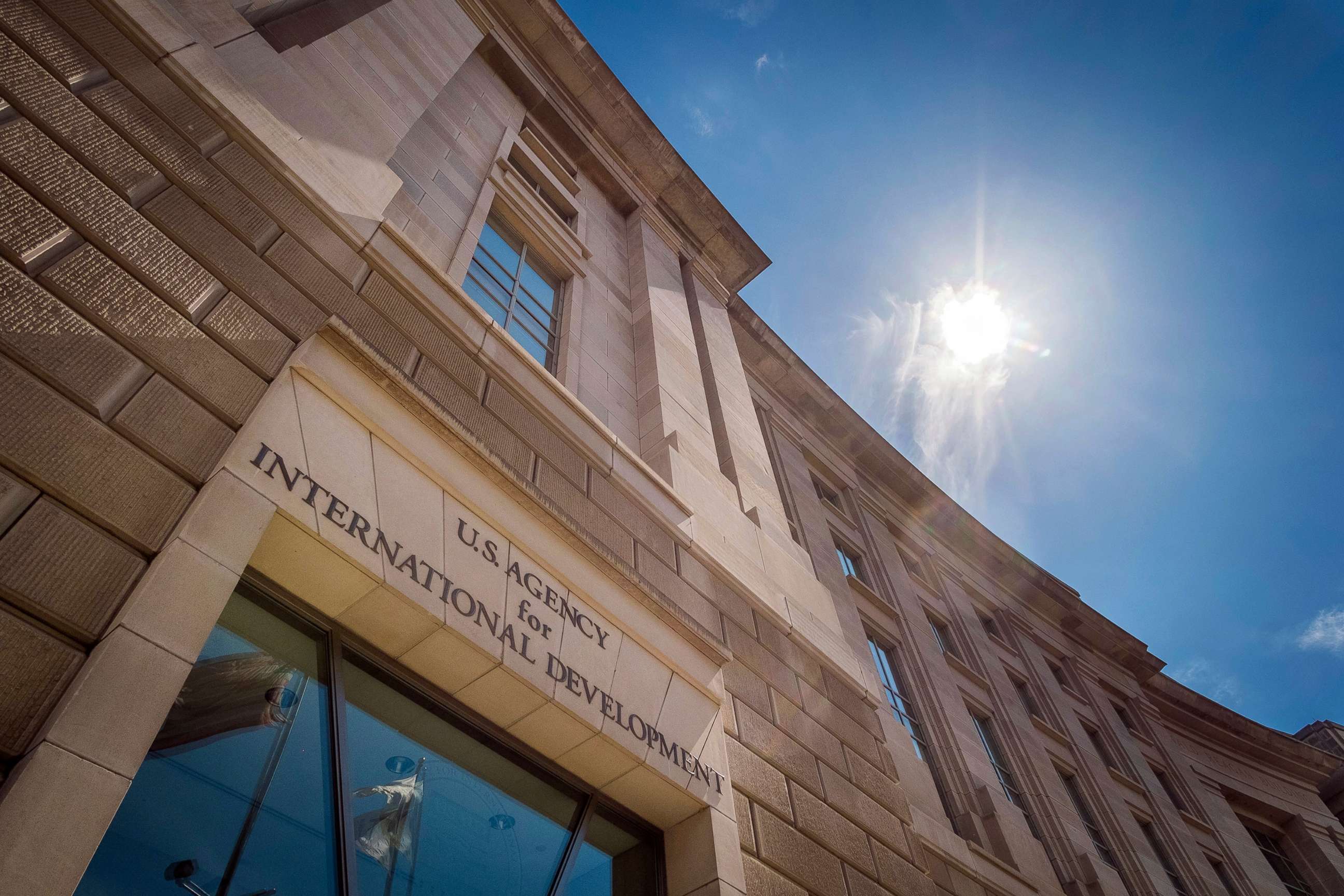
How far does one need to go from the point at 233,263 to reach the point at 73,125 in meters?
1.01

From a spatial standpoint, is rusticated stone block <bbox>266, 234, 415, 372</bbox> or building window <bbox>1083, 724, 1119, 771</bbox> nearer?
rusticated stone block <bbox>266, 234, 415, 372</bbox>

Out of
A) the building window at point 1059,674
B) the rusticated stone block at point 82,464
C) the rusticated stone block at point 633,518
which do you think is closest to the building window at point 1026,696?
the building window at point 1059,674

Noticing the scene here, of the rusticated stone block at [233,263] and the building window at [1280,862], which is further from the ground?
the building window at [1280,862]

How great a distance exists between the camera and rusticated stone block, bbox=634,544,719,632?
6871mm

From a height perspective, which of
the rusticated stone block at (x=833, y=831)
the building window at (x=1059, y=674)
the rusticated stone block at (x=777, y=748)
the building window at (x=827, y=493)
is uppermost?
the building window at (x=827, y=493)

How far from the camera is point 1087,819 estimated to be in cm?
1828

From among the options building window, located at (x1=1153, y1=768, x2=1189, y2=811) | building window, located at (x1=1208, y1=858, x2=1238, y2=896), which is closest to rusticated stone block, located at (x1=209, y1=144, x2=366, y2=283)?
building window, located at (x1=1208, y1=858, x2=1238, y2=896)

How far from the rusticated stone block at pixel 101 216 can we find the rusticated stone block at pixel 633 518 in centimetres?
336

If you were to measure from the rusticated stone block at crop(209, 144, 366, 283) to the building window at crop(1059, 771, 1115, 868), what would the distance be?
17.6 meters

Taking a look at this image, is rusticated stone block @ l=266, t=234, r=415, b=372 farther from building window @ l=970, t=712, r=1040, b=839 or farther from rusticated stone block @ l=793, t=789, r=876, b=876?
building window @ l=970, t=712, r=1040, b=839

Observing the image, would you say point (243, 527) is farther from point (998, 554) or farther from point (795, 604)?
point (998, 554)

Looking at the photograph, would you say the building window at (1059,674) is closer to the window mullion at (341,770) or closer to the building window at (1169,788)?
Answer: the building window at (1169,788)

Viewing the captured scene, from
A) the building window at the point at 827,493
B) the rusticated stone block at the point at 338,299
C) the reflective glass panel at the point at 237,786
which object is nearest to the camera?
the reflective glass panel at the point at 237,786

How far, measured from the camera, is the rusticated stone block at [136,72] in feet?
16.4
